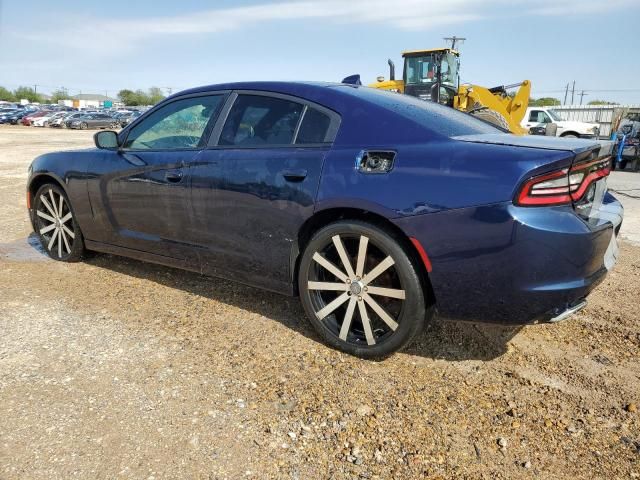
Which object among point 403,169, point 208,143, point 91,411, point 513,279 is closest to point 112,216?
point 208,143

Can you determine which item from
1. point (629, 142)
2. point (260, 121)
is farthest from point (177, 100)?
point (629, 142)

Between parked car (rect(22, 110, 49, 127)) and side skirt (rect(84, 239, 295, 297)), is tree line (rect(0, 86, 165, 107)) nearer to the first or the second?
parked car (rect(22, 110, 49, 127))

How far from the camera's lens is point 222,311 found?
3.71 meters

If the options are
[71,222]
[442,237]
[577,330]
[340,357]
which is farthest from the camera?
[71,222]

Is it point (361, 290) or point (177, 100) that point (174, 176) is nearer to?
point (177, 100)

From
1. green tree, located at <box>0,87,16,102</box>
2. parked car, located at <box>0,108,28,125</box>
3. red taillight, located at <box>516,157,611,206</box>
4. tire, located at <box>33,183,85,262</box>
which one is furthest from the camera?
green tree, located at <box>0,87,16,102</box>

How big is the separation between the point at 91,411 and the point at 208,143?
188 centimetres

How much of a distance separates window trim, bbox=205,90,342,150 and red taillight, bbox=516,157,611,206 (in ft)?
3.72

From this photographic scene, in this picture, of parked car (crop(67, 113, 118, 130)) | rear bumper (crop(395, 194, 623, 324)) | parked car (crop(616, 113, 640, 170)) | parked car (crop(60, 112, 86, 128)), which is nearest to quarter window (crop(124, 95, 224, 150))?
rear bumper (crop(395, 194, 623, 324))

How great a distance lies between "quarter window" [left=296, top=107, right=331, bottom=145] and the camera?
3078 mm

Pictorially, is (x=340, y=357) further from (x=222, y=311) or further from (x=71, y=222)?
(x=71, y=222)

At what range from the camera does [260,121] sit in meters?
3.43

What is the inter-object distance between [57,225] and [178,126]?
178cm

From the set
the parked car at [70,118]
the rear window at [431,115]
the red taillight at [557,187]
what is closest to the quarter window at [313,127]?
the rear window at [431,115]
